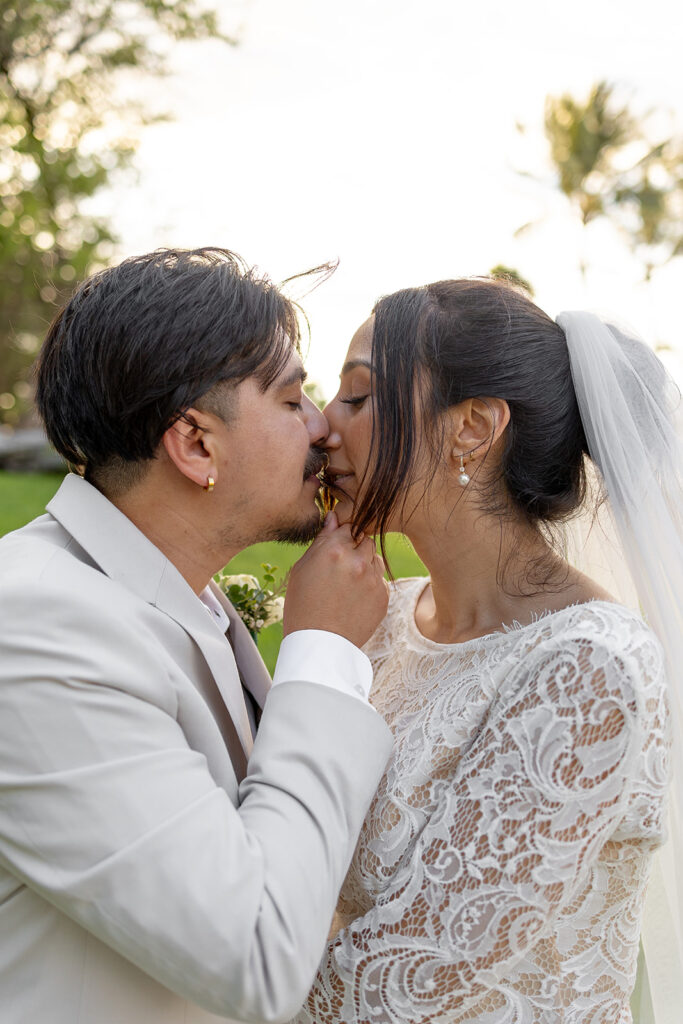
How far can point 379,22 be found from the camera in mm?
9320

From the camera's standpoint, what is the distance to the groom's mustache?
10.0 ft

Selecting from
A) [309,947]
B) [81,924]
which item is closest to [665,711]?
[309,947]

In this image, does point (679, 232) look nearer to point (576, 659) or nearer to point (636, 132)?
point (636, 132)

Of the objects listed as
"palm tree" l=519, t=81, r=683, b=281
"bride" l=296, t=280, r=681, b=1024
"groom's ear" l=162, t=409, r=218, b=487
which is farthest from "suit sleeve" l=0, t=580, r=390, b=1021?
"palm tree" l=519, t=81, r=683, b=281

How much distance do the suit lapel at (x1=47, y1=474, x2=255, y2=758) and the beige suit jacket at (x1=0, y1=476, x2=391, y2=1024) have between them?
96 millimetres

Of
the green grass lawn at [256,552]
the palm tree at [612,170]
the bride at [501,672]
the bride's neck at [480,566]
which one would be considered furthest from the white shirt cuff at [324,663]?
the palm tree at [612,170]

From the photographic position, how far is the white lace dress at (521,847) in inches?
86.2

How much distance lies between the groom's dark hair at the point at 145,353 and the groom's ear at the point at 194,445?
1.1 inches

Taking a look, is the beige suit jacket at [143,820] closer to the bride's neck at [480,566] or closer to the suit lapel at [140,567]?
the suit lapel at [140,567]

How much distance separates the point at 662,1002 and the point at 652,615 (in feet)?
4.17

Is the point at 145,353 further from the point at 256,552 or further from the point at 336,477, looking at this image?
the point at 256,552

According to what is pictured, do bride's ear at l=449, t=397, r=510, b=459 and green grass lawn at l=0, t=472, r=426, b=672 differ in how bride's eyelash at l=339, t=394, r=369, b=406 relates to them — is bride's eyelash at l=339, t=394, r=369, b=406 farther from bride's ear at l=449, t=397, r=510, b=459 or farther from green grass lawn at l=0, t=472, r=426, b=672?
green grass lawn at l=0, t=472, r=426, b=672

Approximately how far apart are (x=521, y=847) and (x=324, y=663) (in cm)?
66

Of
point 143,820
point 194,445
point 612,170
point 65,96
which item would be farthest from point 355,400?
point 612,170
